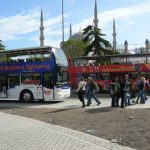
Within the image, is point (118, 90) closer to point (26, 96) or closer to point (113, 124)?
point (113, 124)

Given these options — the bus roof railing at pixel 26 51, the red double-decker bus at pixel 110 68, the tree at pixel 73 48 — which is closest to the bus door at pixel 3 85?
the bus roof railing at pixel 26 51

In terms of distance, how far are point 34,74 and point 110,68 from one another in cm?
1241

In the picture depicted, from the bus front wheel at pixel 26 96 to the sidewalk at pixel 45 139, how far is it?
13666 mm

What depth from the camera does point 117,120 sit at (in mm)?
15953

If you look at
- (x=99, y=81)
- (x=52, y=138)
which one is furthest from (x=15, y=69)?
(x=52, y=138)

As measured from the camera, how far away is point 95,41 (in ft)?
186

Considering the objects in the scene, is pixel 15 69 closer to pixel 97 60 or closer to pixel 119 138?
pixel 97 60

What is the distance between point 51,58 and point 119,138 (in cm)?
1720

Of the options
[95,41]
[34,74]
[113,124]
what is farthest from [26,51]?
[95,41]

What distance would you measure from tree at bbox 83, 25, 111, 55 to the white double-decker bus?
1010 inches

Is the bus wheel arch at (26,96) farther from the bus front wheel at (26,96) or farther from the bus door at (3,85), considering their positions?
the bus door at (3,85)

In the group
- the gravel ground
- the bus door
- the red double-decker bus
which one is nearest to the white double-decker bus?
the bus door

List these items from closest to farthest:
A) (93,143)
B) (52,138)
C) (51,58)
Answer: (93,143) → (52,138) → (51,58)

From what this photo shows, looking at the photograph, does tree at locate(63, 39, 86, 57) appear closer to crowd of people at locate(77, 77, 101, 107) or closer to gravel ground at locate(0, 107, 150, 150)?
crowd of people at locate(77, 77, 101, 107)
